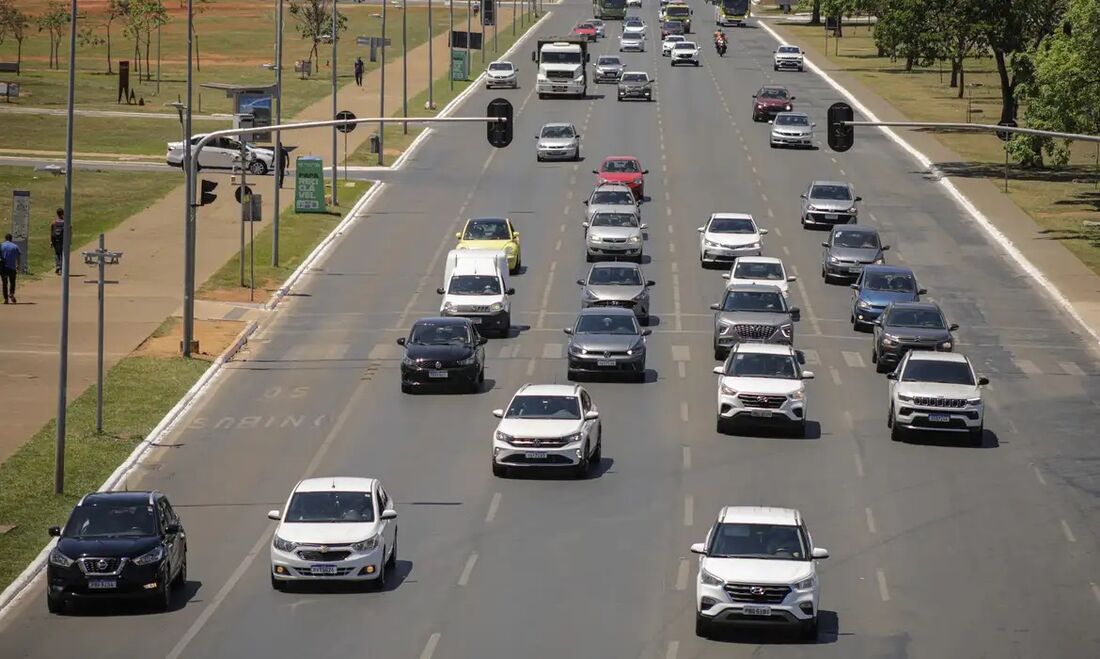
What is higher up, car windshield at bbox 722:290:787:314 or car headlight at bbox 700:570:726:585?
car windshield at bbox 722:290:787:314

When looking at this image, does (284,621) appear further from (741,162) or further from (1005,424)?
(741,162)

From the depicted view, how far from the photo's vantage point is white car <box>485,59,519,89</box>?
109438mm

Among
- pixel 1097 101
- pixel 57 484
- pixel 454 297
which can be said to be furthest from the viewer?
pixel 1097 101

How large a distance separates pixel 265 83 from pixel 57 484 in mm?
82690

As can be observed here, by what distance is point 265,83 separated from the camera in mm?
116500

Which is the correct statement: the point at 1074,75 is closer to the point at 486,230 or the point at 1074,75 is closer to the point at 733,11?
the point at 486,230

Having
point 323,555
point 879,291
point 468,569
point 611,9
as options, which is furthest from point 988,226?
point 611,9

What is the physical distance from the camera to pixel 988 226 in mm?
70125

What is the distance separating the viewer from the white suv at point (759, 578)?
1044 inches

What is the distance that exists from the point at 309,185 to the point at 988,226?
77.1 ft

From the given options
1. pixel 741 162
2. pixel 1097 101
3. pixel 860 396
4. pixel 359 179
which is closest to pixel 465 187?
pixel 359 179

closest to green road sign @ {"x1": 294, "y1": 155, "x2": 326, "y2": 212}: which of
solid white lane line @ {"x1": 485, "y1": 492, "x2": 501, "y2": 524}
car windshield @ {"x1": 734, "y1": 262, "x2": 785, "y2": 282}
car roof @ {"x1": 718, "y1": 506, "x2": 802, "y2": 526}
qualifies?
car windshield @ {"x1": 734, "y1": 262, "x2": 785, "y2": 282}

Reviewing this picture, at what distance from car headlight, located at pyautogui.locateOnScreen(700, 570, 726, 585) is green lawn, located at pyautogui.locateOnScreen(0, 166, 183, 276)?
125ft

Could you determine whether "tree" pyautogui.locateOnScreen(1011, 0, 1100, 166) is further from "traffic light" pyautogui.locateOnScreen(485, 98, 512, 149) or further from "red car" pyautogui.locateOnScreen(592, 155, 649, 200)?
"traffic light" pyautogui.locateOnScreen(485, 98, 512, 149)
